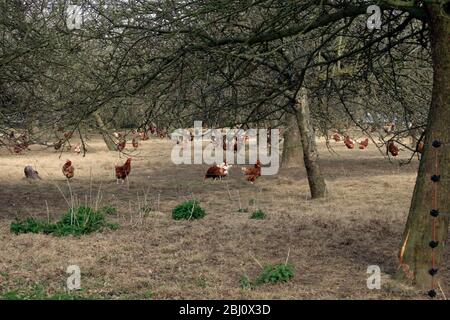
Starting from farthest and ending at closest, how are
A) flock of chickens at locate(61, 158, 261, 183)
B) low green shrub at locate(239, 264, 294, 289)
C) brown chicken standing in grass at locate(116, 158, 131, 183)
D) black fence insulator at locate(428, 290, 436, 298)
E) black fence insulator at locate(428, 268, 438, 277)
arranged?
flock of chickens at locate(61, 158, 261, 183), brown chicken standing in grass at locate(116, 158, 131, 183), low green shrub at locate(239, 264, 294, 289), black fence insulator at locate(428, 268, 438, 277), black fence insulator at locate(428, 290, 436, 298)

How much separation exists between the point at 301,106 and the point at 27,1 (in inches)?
234

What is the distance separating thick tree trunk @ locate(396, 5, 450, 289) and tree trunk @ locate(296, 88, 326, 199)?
6.91m

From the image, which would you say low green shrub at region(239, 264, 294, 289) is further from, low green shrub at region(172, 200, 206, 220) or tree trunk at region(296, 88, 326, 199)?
tree trunk at region(296, 88, 326, 199)

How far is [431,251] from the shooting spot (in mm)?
5910

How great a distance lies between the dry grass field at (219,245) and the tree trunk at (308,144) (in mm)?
387

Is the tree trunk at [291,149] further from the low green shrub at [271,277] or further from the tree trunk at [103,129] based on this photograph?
the low green shrub at [271,277]

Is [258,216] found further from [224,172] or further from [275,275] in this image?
[224,172]

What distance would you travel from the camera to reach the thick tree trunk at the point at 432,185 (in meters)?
5.92

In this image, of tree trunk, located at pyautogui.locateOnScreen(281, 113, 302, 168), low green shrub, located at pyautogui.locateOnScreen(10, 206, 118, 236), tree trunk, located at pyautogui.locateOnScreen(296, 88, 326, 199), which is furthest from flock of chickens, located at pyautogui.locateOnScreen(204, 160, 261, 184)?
low green shrub, located at pyautogui.locateOnScreen(10, 206, 118, 236)

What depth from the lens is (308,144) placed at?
516 inches

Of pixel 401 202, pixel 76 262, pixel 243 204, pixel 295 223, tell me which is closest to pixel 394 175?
pixel 401 202

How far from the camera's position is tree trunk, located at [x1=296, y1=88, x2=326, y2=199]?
42.9 ft

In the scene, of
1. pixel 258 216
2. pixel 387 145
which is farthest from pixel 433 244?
pixel 258 216

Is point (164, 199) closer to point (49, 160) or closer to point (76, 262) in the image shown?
point (76, 262)
